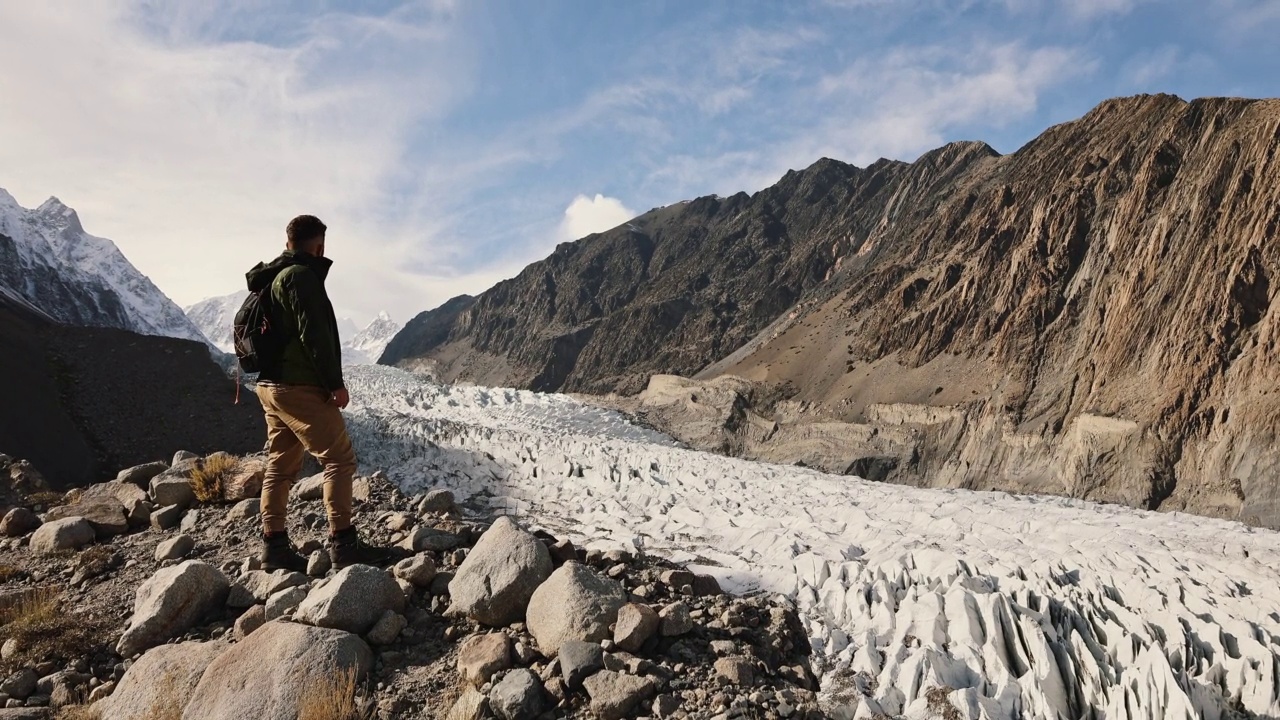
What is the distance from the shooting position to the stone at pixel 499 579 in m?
4.35

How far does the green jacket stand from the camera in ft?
15.0

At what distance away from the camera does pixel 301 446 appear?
5.01m

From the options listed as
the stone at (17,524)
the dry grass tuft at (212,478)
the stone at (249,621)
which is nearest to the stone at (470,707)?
the stone at (249,621)

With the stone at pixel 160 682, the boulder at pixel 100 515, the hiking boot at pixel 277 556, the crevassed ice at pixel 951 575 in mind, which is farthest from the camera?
the boulder at pixel 100 515

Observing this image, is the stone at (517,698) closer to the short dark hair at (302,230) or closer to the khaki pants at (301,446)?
the khaki pants at (301,446)

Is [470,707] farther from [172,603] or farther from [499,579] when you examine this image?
[172,603]

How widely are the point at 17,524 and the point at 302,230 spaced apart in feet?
17.4

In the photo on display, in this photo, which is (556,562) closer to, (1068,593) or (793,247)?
(1068,593)

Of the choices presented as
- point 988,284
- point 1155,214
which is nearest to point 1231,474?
point 1155,214

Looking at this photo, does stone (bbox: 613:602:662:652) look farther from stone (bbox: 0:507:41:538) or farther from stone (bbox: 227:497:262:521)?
stone (bbox: 0:507:41:538)

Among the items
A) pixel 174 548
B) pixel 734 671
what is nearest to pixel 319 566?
pixel 174 548

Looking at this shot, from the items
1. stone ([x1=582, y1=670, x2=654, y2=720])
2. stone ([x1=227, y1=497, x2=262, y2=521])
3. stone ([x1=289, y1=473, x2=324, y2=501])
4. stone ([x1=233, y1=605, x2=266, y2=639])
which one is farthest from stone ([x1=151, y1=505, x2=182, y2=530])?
stone ([x1=582, y1=670, x2=654, y2=720])

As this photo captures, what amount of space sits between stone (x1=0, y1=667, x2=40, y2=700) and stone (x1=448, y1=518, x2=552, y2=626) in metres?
2.34

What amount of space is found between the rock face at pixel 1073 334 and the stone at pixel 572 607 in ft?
89.5
